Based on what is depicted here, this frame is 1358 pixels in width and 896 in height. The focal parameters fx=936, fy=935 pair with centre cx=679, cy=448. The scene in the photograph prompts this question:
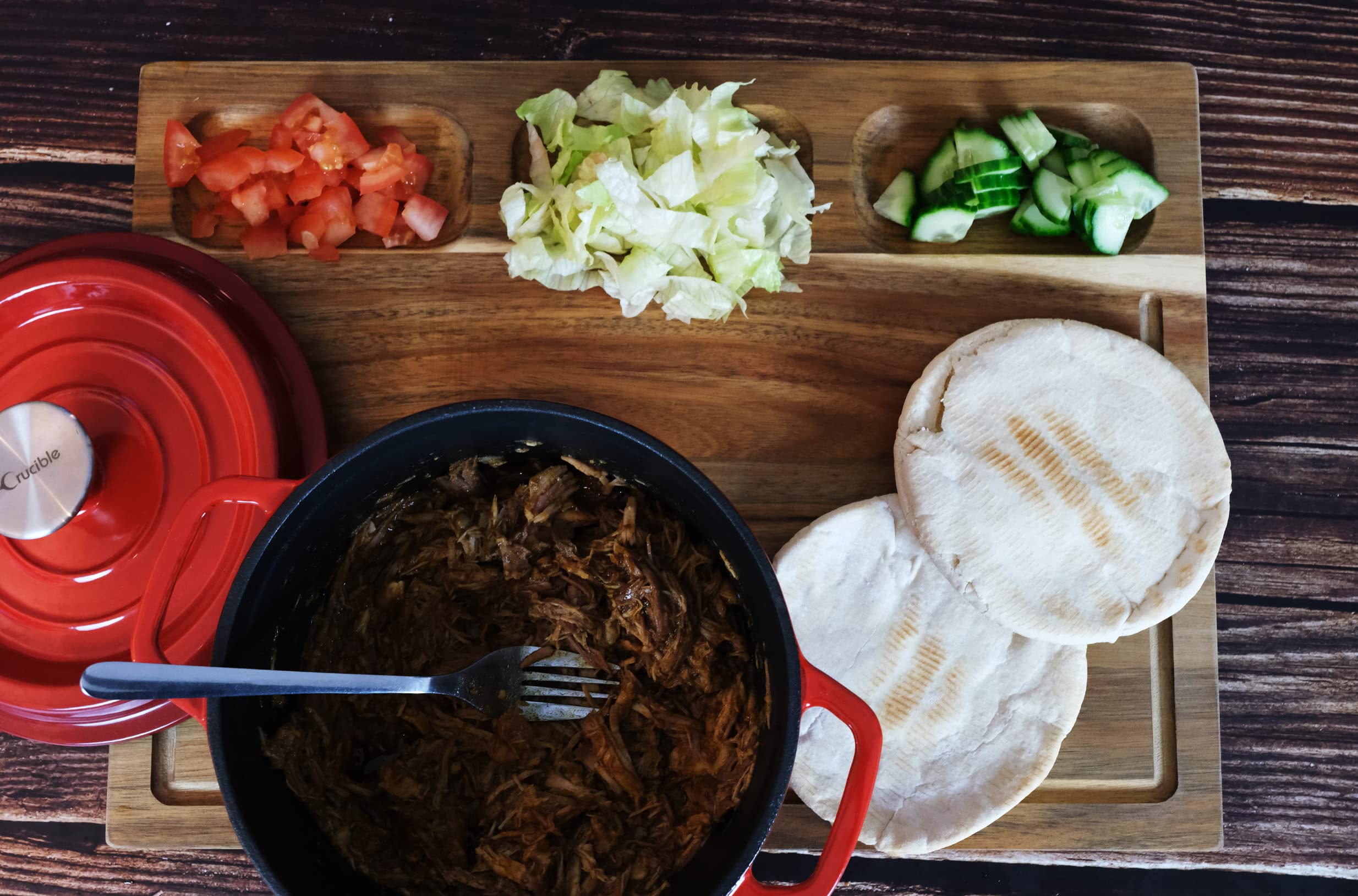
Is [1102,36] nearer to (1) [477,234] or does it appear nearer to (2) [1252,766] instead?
(1) [477,234]

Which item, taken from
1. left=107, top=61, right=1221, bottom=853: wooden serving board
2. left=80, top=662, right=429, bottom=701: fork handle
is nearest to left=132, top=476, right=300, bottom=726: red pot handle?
left=80, top=662, right=429, bottom=701: fork handle

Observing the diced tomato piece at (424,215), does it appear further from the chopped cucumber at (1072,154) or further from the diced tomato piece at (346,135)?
the chopped cucumber at (1072,154)

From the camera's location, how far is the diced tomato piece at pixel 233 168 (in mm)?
2443

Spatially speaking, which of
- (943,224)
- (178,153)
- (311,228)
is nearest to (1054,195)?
(943,224)

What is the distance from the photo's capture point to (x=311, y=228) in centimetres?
246

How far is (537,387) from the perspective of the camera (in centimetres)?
245

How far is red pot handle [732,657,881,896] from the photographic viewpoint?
1771mm

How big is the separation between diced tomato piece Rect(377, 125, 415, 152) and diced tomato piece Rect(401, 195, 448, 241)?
0.13 meters

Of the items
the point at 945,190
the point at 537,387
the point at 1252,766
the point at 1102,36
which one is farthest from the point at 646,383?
the point at 1252,766

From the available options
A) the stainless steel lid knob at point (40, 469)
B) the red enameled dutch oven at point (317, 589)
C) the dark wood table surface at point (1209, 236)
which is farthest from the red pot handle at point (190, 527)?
the dark wood table surface at point (1209, 236)

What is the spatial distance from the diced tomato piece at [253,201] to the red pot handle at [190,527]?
0.92 meters

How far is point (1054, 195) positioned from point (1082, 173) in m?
0.10

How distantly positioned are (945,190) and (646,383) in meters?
0.93

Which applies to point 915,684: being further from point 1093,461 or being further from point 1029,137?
point 1029,137
